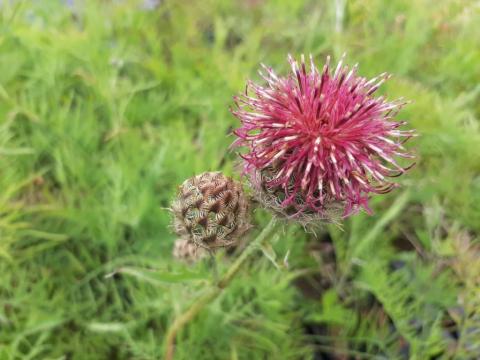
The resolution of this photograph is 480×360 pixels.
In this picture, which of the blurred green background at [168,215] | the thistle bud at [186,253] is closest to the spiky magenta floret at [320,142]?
the blurred green background at [168,215]

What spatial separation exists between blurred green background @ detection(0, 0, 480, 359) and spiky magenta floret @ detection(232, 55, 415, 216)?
1.30 ft

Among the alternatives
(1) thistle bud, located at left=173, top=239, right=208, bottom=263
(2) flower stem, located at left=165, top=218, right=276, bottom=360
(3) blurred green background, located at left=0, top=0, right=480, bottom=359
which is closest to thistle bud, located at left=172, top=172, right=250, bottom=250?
(2) flower stem, located at left=165, top=218, right=276, bottom=360

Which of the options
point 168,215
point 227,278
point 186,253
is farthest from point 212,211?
point 168,215

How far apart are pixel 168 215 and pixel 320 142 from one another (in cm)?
94

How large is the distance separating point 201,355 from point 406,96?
5.08 feet

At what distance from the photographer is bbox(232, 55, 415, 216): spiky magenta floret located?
4.09 feet

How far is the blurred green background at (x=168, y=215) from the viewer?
6.31 feet

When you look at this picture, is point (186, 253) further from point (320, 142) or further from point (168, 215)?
point (320, 142)

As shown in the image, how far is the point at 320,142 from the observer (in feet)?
4.13

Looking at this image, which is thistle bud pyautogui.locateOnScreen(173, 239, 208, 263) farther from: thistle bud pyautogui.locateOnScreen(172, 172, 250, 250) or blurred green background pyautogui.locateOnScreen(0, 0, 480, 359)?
thistle bud pyautogui.locateOnScreen(172, 172, 250, 250)

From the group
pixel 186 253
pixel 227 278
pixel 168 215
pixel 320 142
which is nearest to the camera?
pixel 320 142

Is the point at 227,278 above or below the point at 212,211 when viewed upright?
below

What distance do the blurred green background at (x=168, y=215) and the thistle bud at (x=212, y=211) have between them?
0.53 ft

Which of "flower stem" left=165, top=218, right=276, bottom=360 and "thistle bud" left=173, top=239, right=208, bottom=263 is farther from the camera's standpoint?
"thistle bud" left=173, top=239, right=208, bottom=263
